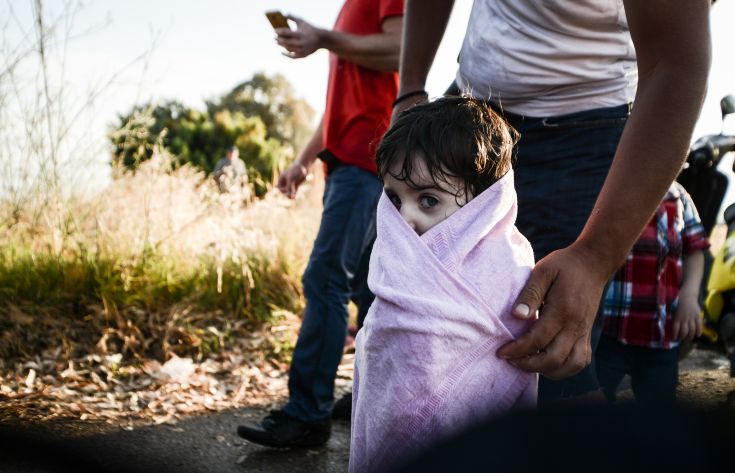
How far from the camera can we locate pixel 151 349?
430 cm

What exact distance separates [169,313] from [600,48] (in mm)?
3511

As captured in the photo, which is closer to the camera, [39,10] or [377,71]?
[377,71]

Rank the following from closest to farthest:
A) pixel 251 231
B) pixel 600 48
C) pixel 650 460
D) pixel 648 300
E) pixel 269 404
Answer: pixel 650 460, pixel 600 48, pixel 648 300, pixel 269 404, pixel 251 231

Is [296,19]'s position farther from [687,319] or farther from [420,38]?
[687,319]

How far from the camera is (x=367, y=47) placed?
3.31 metres

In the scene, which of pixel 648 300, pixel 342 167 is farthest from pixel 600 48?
pixel 342 167

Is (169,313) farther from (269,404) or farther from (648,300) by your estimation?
(648,300)

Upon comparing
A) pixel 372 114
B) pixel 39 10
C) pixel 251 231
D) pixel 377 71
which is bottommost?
pixel 251 231

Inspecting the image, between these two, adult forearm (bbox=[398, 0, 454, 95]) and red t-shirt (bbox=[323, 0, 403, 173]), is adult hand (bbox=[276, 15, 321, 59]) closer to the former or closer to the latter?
red t-shirt (bbox=[323, 0, 403, 173])

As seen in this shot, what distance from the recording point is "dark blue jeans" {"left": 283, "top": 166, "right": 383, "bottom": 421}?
3.12 m

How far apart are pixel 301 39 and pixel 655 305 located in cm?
206

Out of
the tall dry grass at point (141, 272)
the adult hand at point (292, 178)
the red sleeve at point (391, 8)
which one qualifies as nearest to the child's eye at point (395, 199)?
the red sleeve at point (391, 8)

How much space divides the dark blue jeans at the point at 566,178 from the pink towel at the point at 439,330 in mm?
394

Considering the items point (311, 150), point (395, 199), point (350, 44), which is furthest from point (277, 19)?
point (395, 199)
